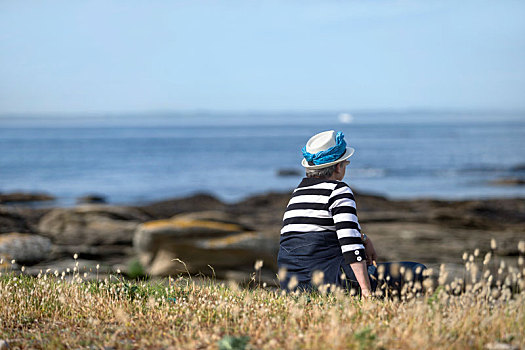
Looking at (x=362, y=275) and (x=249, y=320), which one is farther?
(x=362, y=275)

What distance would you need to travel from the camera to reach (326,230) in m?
5.58

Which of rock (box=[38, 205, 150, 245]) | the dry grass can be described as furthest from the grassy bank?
rock (box=[38, 205, 150, 245])

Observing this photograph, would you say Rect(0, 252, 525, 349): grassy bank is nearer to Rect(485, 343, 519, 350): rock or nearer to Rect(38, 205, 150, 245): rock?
Rect(485, 343, 519, 350): rock

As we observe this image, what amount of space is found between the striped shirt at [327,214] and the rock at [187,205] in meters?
18.3

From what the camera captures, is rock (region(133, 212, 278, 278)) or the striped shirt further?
rock (region(133, 212, 278, 278))

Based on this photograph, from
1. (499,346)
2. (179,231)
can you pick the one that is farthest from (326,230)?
(179,231)

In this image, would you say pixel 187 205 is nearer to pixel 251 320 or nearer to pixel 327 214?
pixel 327 214

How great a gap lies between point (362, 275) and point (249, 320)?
3.94 ft

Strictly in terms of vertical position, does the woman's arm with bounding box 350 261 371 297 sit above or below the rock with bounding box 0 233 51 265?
above

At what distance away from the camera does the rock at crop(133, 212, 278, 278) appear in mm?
12414

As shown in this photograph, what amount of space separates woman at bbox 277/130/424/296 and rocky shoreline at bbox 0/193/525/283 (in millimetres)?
1316

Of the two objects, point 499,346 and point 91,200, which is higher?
point 499,346

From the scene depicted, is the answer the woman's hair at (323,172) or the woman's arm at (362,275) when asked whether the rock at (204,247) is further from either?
the woman's arm at (362,275)

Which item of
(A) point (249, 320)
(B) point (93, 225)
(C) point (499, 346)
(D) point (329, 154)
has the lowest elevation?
(B) point (93, 225)
